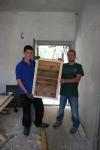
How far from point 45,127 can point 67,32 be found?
9.26ft

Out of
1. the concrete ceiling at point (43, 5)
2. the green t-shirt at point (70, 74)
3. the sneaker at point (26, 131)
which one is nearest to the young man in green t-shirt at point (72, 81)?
the green t-shirt at point (70, 74)

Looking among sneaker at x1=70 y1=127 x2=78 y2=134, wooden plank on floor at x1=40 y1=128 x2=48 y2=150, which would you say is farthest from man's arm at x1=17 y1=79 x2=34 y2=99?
sneaker at x1=70 y1=127 x2=78 y2=134

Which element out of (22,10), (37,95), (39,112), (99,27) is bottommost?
(39,112)

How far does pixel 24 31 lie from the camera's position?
20.2ft

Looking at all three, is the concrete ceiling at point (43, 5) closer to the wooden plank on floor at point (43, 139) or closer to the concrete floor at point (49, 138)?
the concrete floor at point (49, 138)

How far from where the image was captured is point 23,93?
3.87 meters

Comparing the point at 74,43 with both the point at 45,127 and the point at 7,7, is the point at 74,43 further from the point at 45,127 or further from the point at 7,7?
the point at 45,127

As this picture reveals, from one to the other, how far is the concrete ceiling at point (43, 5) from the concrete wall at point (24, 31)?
26 centimetres

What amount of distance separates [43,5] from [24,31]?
3.14 feet

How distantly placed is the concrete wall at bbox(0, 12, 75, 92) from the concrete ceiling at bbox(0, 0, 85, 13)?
26 centimetres

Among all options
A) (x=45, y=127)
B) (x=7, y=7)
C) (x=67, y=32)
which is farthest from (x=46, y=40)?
(x=45, y=127)

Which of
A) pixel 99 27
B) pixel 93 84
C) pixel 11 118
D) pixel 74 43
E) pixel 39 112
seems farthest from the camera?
pixel 74 43

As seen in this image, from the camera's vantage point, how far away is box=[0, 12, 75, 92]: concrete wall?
20.1 feet

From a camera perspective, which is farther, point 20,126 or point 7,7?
point 7,7
